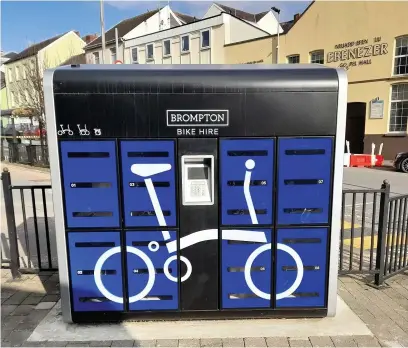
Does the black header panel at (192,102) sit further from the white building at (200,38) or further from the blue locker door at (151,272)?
the white building at (200,38)

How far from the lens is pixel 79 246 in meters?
3.28

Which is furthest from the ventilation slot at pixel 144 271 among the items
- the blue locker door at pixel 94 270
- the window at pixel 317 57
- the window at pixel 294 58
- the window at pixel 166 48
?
the window at pixel 166 48

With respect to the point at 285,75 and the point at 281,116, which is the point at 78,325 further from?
the point at 285,75

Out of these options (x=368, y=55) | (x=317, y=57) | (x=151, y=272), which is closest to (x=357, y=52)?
(x=368, y=55)

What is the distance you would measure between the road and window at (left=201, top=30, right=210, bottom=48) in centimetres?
1708

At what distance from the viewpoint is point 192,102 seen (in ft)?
10.1

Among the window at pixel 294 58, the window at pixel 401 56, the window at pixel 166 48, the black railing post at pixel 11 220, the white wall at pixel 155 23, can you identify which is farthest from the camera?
the white wall at pixel 155 23

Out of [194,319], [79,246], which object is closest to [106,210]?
[79,246]

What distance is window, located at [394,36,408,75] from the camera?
56.5 feet

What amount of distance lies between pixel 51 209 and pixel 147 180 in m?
6.42

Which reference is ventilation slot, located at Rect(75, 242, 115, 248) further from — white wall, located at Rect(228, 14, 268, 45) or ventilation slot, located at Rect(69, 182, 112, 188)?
white wall, located at Rect(228, 14, 268, 45)

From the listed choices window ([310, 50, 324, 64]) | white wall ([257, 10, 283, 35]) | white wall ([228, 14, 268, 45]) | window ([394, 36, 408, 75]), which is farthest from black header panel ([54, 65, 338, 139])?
white wall ([257, 10, 283, 35])

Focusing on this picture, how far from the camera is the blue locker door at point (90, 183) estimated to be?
3.11 m

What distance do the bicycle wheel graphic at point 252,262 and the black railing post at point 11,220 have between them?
286 cm
